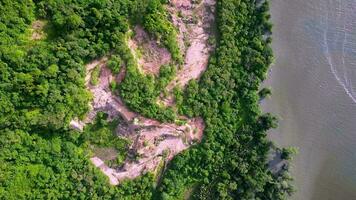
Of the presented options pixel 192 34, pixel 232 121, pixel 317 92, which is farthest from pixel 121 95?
pixel 317 92

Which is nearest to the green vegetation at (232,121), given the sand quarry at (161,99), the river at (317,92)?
the sand quarry at (161,99)

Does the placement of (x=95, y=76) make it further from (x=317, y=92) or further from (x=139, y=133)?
(x=317, y=92)

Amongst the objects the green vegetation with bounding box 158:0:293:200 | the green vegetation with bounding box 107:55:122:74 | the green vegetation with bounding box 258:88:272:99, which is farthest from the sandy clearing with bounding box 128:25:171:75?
the green vegetation with bounding box 258:88:272:99

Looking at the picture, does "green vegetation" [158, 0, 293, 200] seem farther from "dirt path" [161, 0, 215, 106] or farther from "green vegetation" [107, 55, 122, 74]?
"green vegetation" [107, 55, 122, 74]

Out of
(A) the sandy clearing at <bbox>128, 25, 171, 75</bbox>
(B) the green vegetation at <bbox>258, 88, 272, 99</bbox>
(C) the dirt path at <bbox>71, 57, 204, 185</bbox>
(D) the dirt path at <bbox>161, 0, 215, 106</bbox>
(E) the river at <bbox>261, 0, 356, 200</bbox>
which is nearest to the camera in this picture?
(C) the dirt path at <bbox>71, 57, 204, 185</bbox>

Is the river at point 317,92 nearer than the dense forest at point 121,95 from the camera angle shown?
No

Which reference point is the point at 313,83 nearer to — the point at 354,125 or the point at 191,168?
the point at 354,125

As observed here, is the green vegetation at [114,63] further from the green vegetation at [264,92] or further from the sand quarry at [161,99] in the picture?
the green vegetation at [264,92]
